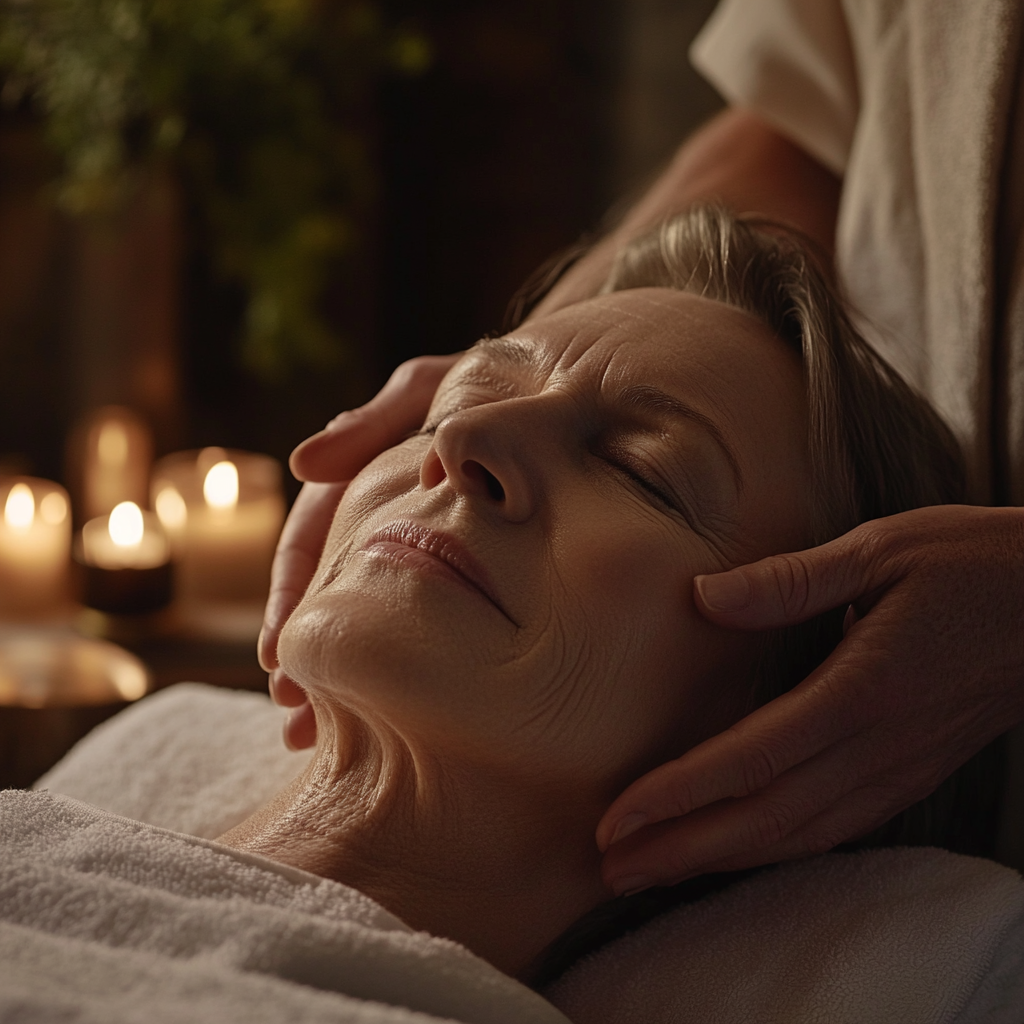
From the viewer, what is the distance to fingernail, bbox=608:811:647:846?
0.78m

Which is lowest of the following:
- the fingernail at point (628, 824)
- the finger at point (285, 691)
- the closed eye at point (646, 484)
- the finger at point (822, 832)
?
the finger at point (822, 832)

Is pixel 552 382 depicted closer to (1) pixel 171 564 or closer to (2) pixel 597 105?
(1) pixel 171 564

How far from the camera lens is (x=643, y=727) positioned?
840mm

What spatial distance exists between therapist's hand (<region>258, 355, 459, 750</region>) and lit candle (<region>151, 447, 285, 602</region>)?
1.14m

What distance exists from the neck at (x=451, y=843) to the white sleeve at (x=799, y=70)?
931mm

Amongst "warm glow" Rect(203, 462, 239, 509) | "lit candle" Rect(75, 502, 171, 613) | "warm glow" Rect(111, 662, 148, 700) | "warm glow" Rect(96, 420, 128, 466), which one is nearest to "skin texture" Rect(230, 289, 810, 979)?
"warm glow" Rect(111, 662, 148, 700)

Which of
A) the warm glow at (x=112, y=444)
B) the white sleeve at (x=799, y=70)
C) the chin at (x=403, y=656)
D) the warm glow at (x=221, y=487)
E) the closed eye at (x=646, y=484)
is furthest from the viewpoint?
the warm glow at (x=112, y=444)

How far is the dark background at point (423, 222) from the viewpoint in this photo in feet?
8.36

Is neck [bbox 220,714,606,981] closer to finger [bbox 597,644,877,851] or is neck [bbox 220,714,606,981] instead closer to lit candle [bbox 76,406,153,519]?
finger [bbox 597,644,877,851]

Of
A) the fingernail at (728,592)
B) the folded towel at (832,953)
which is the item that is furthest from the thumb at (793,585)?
the folded towel at (832,953)

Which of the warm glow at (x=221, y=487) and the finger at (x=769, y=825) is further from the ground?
the finger at (x=769, y=825)

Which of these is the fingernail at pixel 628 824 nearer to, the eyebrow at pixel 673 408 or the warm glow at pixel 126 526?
the eyebrow at pixel 673 408

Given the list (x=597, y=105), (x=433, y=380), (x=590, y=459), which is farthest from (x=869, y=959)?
(x=597, y=105)

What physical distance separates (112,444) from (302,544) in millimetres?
1436
